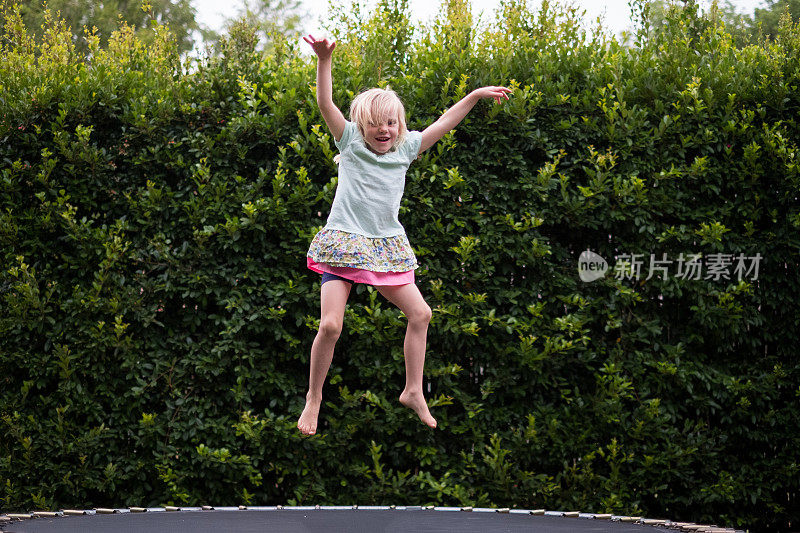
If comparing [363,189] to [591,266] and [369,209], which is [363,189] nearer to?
[369,209]

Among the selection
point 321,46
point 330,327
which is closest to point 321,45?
point 321,46

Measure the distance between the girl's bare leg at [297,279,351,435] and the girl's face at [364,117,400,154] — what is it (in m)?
0.47

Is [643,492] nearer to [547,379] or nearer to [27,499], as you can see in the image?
[547,379]

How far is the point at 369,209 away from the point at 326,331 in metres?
0.44

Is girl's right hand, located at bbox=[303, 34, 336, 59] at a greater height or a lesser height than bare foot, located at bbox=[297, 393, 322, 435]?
greater

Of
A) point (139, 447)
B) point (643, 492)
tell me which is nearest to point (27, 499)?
point (139, 447)

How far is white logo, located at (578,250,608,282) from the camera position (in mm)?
3967

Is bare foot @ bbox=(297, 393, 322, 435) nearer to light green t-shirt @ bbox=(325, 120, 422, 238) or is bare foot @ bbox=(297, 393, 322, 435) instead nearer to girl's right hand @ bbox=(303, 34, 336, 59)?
light green t-shirt @ bbox=(325, 120, 422, 238)

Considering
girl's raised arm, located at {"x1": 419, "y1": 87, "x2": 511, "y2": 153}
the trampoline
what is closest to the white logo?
the trampoline

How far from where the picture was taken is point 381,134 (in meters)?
2.65

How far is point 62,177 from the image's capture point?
157 inches

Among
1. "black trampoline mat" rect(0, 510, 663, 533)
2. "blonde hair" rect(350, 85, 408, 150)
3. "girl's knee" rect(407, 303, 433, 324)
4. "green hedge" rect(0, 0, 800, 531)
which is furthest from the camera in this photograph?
"green hedge" rect(0, 0, 800, 531)

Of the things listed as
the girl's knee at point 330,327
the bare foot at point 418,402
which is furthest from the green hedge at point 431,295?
the girl's knee at point 330,327

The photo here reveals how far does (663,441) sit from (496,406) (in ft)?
2.75
